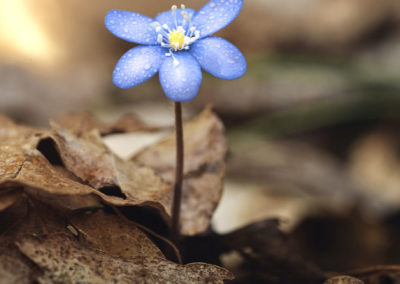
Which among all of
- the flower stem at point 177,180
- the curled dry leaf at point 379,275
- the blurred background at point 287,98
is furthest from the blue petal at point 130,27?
the blurred background at point 287,98

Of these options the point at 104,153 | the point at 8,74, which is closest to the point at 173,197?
the point at 104,153

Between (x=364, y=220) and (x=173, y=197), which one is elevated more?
(x=364, y=220)

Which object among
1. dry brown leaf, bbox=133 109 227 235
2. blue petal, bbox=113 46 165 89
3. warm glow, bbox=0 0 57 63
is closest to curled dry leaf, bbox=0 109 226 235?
dry brown leaf, bbox=133 109 227 235

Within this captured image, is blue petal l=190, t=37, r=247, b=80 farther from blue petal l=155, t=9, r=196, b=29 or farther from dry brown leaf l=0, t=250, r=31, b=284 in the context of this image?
dry brown leaf l=0, t=250, r=31, b=284

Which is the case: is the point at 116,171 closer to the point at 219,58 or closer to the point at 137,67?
the point at 137,67

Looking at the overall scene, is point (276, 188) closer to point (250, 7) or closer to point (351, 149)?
point (351, 149)

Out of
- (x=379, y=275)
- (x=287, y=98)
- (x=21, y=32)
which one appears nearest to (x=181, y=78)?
(x=379, y=275)

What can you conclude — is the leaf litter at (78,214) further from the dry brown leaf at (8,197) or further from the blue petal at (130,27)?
the blue petal at (130,27)
